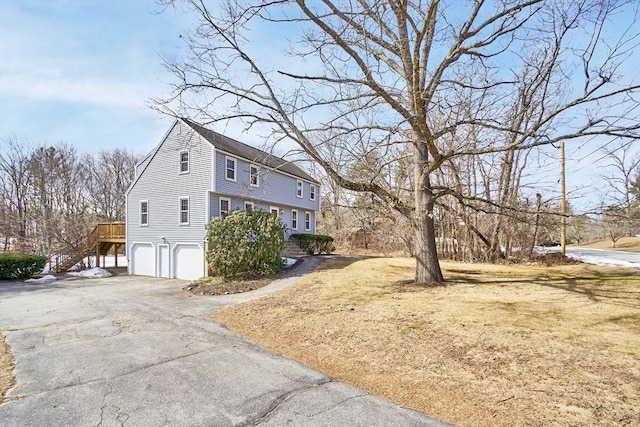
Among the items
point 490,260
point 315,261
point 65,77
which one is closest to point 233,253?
point 315,261

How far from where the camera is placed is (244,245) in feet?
44.8

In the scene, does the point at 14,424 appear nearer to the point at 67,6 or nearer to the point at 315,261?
the point at 67,6

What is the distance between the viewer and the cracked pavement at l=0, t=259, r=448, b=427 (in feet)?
11.0

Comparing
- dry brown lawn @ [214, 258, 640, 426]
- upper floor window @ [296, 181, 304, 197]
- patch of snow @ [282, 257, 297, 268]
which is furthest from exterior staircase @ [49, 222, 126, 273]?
dry brown lawn @ [214, 258, 640, 426]

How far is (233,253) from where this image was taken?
13.6 m

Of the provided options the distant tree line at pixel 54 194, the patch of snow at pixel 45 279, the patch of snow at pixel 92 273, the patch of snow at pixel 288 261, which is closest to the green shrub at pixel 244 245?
the patch of snow at pixel 288 261

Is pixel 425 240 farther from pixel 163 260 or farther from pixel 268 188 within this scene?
pixel 163 260

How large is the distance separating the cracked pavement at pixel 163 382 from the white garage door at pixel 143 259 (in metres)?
10.6

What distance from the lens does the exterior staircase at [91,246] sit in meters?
19.6

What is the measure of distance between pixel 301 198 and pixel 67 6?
1706cm

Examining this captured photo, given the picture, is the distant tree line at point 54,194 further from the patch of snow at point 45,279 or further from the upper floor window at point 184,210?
the upper floor window at point 184,210

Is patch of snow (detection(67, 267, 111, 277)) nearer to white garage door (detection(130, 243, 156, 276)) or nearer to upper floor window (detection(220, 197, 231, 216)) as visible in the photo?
white garage door (detection(130, 243, 156, 276))

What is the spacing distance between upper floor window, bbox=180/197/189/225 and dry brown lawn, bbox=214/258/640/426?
9330mm

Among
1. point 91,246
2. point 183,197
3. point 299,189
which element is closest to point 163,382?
point 183,197
